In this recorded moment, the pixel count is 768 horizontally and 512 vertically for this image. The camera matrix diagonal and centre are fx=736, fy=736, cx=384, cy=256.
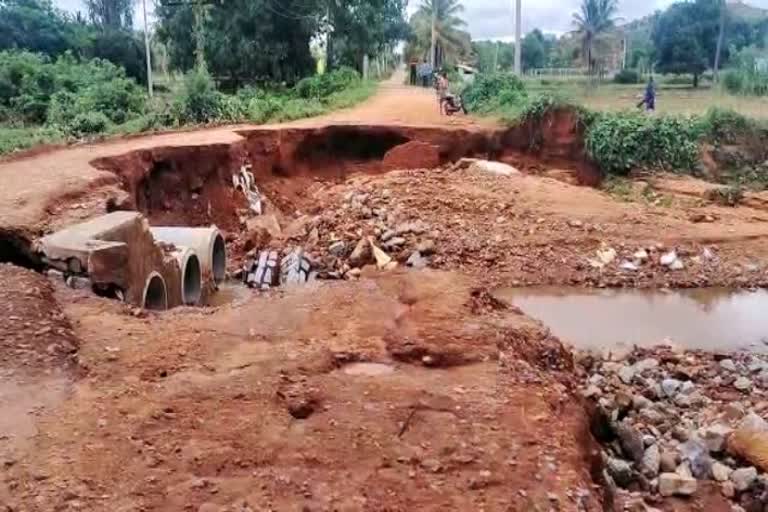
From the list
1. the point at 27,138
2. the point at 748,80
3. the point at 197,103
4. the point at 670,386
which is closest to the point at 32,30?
the point at 197,103

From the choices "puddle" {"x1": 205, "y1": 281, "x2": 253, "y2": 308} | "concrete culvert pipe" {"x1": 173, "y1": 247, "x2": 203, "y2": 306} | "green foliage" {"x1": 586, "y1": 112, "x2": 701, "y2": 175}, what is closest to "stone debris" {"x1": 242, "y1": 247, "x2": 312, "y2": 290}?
"puddle" {"x1": 205, "y1": 281, "x2": 253, "y2": 308}

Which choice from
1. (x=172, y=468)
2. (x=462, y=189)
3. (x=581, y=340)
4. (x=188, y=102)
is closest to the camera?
(x=172, y=468)

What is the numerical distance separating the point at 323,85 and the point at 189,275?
49.7ft

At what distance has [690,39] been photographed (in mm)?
35312

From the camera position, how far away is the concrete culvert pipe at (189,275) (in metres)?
9.85

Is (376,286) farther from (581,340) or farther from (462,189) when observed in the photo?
(462,189)

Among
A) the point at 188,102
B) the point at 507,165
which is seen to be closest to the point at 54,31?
the point at 188,102

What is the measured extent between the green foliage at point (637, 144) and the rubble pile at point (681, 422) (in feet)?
27.7

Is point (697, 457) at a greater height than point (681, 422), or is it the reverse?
point (697, 457)

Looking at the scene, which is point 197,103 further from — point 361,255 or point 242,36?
point 361,255

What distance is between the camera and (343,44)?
87.7 feet

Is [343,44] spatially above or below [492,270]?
above

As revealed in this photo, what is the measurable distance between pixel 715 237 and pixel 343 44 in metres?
17.2

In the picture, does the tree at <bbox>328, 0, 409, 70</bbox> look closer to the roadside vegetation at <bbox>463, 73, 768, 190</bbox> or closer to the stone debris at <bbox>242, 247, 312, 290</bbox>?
the roadside vegetation at <bbox>463, 73, 768, 190</bbox>
